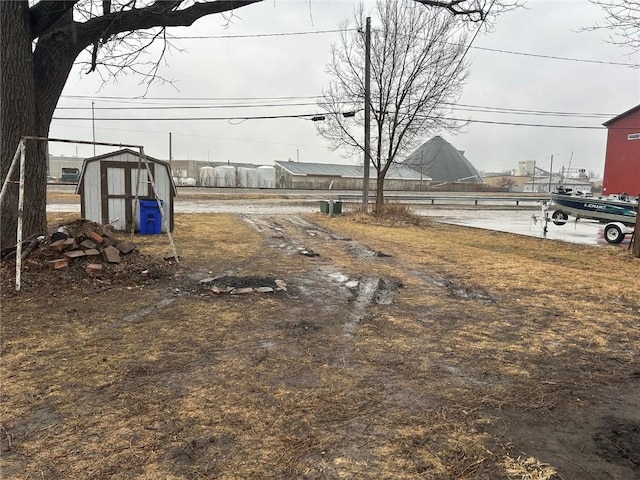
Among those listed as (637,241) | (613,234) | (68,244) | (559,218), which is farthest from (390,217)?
(68,244)

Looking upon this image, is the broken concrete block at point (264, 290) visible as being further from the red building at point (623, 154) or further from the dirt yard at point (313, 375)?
the red building at point (623, 154)

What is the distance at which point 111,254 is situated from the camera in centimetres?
684

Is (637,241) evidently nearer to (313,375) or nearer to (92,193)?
(313,375)

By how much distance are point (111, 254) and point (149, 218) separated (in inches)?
208

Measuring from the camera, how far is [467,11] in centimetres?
913

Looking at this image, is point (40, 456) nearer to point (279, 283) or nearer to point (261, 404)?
point (261, 404)

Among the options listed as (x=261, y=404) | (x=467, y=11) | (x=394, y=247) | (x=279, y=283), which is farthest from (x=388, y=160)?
(x=261, y=404)

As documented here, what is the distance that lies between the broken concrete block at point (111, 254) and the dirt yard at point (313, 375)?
0.20 metres

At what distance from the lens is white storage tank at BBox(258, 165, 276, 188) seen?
70775mm

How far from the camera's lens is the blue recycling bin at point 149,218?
38.6 feet

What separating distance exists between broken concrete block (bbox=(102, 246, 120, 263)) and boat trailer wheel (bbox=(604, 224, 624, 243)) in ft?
43.7

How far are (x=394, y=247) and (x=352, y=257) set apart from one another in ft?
6.99

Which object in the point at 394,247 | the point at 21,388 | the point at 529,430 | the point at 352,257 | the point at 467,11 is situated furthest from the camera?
the point at 394,247

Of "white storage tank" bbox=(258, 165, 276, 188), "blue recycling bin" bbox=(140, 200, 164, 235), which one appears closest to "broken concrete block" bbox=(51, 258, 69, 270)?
"blue recycling bin" bbox=(140, 200, 164, 235)
